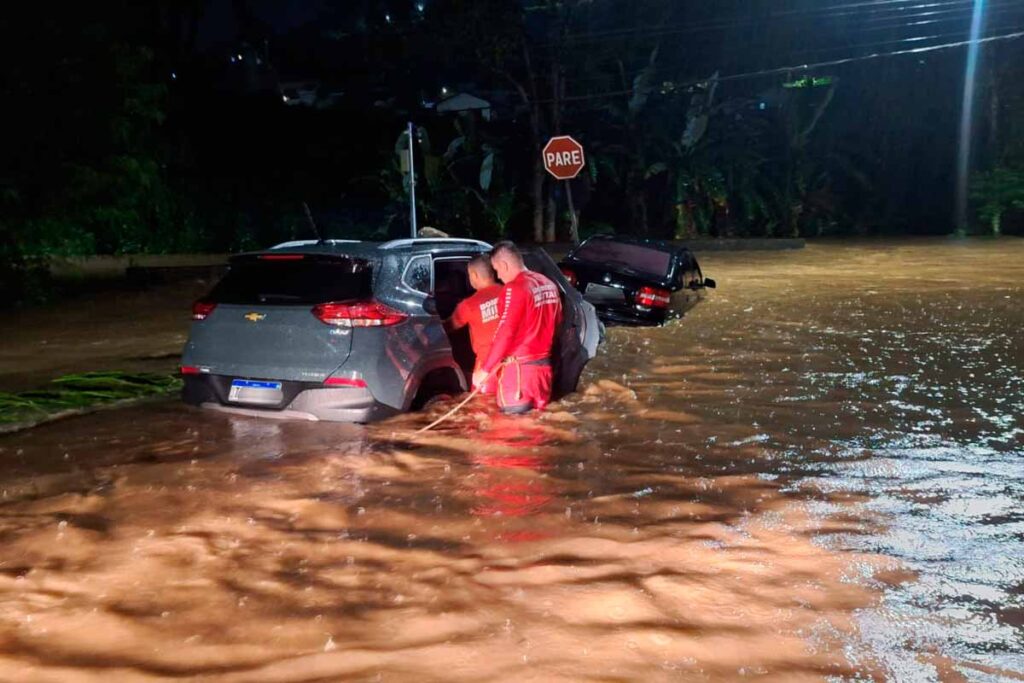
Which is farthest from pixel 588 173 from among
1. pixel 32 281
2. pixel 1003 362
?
pixel 1003 362

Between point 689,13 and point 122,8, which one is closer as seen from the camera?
point 122,8

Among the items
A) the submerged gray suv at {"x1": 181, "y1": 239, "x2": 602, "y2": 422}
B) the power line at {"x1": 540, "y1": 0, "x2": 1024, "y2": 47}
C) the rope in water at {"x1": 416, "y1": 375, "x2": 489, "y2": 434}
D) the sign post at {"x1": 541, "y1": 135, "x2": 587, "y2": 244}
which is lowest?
the rope in water at {"x1": 416, "y1": 375, "x2": 489, "y2": 434}

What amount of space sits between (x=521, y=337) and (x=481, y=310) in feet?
1.18

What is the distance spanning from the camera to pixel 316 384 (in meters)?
6.99

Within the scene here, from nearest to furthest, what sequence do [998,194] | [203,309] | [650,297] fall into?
1. [203,309]
2. [650,297]
3. [998,194]

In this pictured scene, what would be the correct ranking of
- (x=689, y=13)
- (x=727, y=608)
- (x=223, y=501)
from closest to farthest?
1. (x=727, y=608)
2. (x=223, y=501)
3. (x=689, y=13)

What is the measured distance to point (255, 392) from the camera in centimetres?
716

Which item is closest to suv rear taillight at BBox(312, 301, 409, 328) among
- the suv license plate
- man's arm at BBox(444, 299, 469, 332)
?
the suv license plate

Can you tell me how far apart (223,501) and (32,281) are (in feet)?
41.5

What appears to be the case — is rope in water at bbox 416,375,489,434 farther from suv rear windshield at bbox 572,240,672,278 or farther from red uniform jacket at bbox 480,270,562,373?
Result: suv rear windshield at bbox 572,240,672,278

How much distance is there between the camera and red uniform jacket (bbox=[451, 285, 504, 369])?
7.61 meters

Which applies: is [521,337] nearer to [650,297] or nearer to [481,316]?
[481,316]

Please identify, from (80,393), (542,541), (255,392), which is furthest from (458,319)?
(80,393)

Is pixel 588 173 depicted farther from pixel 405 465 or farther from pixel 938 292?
pixel 405 465
